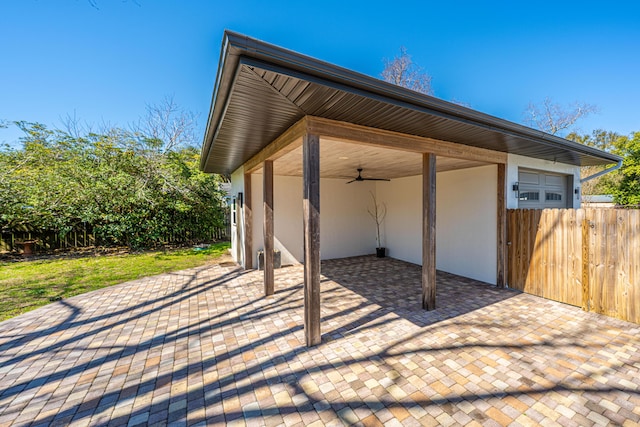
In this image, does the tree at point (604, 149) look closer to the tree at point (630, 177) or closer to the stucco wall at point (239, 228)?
the tree at point (630, 177)

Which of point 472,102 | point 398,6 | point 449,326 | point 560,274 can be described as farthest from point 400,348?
point 472,102

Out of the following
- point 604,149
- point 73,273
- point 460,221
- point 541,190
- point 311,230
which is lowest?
point 73,273

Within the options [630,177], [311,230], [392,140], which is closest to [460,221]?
[392,140]

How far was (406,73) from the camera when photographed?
46.8ft

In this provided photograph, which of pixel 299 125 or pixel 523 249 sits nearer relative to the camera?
pixel 299 125

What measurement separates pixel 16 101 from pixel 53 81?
10.6 ft

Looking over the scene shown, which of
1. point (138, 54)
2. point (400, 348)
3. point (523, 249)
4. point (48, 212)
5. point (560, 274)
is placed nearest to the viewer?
point (400, 348)

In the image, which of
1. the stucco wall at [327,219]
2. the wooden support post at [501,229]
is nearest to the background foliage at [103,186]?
the stucco wall at [327,219]

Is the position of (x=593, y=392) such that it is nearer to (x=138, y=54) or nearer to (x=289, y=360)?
(x=289, y=360)

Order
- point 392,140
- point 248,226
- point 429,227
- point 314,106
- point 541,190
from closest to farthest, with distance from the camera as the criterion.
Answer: point 314,106 < point 392,140 < point 429,227 < point 541,190 < point 248,226

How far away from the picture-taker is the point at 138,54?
23.6ft

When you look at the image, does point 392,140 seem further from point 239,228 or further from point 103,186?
point 103,186

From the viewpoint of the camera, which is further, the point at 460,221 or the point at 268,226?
the point at 460,221

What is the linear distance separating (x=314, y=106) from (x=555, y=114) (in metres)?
21.8
